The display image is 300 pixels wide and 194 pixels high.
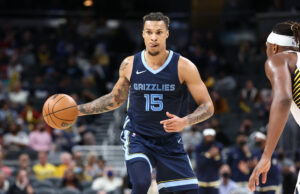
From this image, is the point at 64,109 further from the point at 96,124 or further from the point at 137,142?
the point at 96,124

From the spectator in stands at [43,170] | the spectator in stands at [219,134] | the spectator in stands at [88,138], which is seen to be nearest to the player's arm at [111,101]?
the spectator in stands at [43,170]

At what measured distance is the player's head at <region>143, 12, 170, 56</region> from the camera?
568cm

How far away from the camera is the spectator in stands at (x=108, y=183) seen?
1216 cm

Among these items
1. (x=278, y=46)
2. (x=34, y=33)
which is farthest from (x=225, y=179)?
(x=34, y=33)

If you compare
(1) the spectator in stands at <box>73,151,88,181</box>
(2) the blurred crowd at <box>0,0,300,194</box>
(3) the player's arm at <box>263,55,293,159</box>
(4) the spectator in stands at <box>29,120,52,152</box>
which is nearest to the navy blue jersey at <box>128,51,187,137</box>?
(3) the player's arm at <box>263,55,293,159</box>

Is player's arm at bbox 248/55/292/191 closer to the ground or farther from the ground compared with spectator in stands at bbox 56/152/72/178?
farther from the ground

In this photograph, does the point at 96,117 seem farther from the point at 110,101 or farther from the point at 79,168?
the point at 110,101

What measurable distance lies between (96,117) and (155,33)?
437 inches

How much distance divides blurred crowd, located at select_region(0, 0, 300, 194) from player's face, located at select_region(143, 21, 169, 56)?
5055 mm

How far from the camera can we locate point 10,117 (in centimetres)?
1524

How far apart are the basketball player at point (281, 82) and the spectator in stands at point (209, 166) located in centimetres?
678

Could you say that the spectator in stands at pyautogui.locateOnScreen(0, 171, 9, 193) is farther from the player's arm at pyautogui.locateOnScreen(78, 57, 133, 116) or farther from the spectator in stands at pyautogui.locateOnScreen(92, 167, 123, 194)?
the player's arm at pyautogui.locateOnScreen(78, 57, 133, 116)

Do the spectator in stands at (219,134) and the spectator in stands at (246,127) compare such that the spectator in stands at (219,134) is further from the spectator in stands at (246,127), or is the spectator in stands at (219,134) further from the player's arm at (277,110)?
the player's arm at (277,110)

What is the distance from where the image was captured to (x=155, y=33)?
5.68 metres
